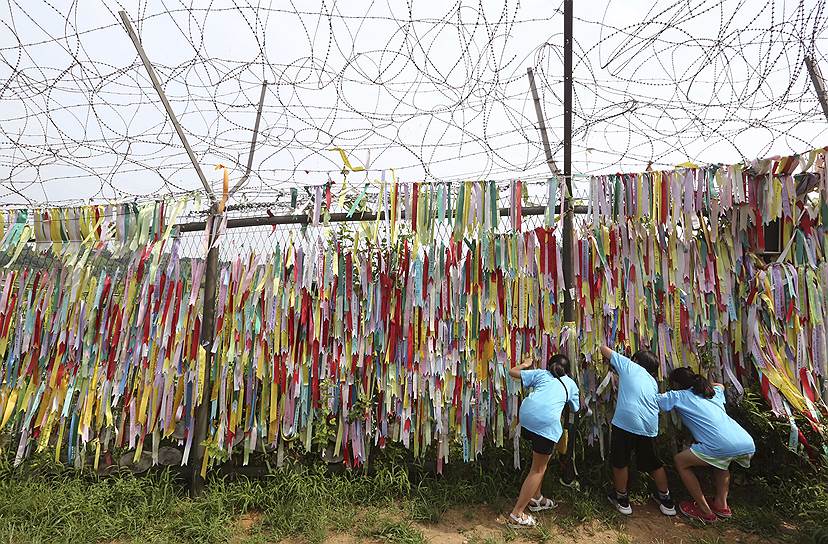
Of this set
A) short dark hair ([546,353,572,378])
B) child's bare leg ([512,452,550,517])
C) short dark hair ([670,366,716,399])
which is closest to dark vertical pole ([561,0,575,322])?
short dark hair ([546,353,572,378])

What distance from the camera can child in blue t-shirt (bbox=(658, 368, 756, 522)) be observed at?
2.86m

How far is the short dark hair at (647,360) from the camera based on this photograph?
122 inches

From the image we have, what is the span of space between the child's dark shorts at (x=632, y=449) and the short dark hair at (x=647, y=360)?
44 cm

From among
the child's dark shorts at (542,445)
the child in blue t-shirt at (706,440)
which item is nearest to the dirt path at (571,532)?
the child in blue t-shirt at (706,440)

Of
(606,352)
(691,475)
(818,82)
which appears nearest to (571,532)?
(691,475)

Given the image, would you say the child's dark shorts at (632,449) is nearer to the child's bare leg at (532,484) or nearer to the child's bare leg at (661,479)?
the child's bare leg at (661,479)

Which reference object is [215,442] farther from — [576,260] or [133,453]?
[576,260]

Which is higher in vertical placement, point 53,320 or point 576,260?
point 576,260

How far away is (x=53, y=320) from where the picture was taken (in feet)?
11.3

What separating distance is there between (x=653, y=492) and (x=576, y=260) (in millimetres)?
1643

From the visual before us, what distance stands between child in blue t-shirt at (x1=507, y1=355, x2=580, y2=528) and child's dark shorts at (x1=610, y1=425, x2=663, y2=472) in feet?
1.07

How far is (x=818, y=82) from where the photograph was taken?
125 inches

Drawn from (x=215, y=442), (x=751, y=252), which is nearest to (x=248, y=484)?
(x=215, y=442)

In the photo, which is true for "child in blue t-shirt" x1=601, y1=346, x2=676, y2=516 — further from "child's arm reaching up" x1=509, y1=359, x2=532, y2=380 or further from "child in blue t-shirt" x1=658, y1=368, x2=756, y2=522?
"child's arm reaching up" x1=509, y1=359, x2=532, y2=380
